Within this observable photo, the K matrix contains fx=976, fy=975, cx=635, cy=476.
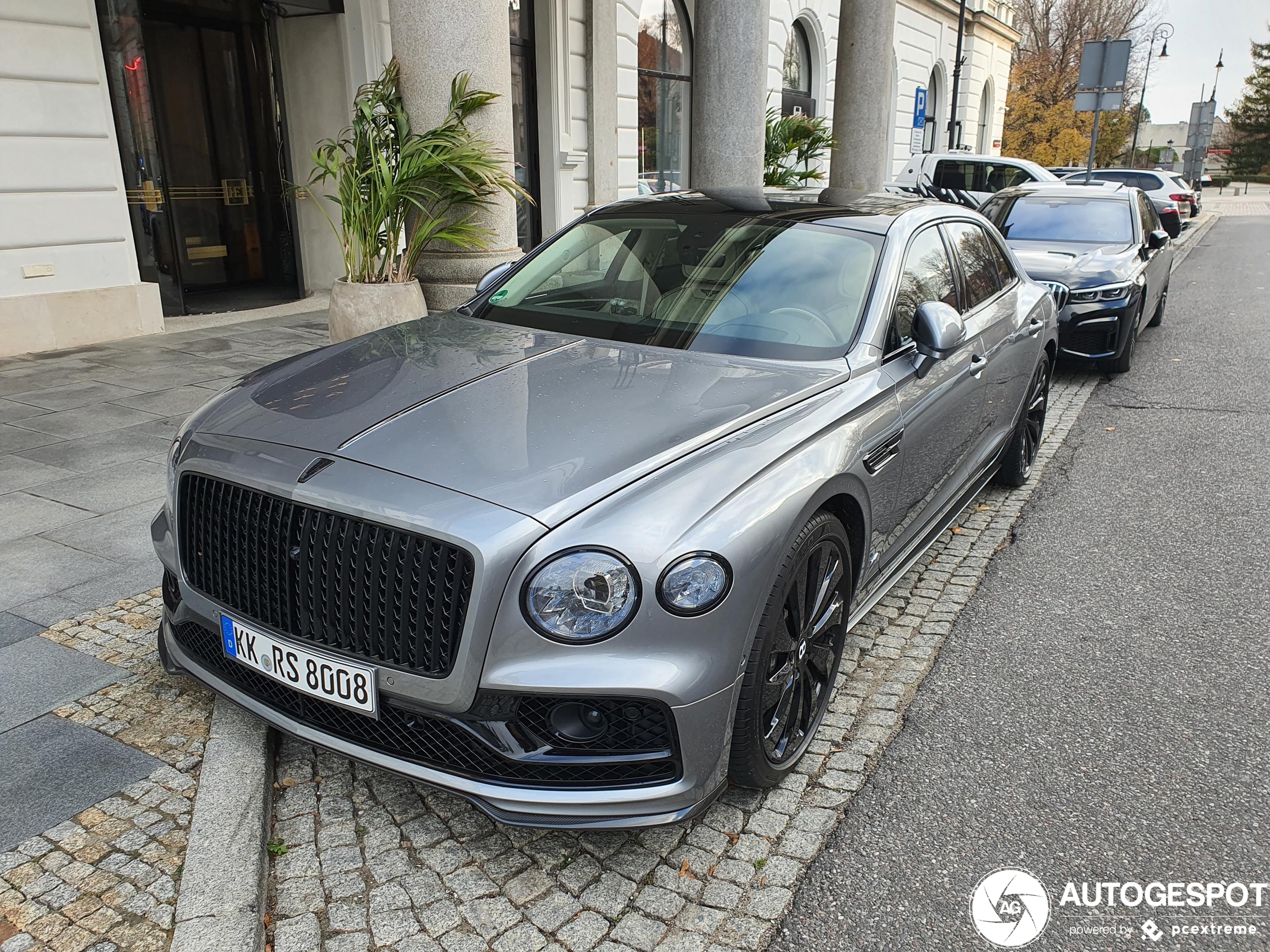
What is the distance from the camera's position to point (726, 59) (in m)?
10.3

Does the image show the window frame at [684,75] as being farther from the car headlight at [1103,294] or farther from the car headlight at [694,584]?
the car headlight at [694,584]

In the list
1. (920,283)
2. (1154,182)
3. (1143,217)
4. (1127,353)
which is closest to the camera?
(920,283)

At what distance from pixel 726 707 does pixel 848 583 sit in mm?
861

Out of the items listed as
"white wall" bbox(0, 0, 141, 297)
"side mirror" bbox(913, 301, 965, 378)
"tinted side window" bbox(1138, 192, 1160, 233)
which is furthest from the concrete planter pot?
"tinted side window" bbox(1138, 192, 1160, 233)

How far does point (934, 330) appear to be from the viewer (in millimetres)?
3539

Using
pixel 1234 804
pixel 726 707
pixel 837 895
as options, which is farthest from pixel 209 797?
pixel 1234 804

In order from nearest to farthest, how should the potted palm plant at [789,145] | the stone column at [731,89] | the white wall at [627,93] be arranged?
the stone column at [731,89] → the potted palm plant at [789,145] → the white wall at [627,93]

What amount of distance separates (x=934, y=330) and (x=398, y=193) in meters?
4.63

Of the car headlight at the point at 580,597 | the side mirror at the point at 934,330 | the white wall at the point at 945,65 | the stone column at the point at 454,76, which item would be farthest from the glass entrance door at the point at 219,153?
the white wall at the point at 945,65

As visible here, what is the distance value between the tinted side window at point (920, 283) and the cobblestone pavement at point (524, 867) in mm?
1463

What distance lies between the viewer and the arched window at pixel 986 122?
127ft

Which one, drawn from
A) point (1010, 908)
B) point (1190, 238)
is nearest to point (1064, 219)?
point (1010, 908)

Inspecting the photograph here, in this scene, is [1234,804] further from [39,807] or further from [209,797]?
[39,807]

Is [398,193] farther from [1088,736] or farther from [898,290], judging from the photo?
[1088,736]
